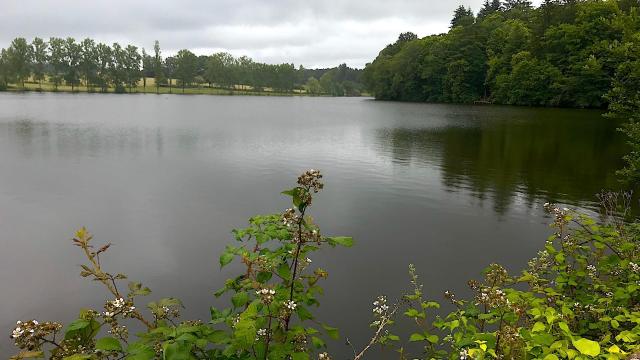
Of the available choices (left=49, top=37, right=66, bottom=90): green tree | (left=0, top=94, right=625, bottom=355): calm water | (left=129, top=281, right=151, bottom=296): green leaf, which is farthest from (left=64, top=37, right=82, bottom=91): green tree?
(left=129, top=281, right=151, bottom=296): green leaf

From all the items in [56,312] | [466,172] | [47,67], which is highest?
[47,67]

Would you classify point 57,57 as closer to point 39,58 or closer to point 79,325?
point 39,58

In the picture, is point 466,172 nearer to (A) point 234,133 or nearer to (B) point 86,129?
(A) point 234,133

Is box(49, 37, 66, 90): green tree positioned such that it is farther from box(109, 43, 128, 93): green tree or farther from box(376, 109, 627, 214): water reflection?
box(376, 109, 627, 214): water reflection

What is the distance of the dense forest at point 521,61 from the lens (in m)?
87.4

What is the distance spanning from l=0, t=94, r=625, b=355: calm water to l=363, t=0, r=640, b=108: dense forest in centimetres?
4999

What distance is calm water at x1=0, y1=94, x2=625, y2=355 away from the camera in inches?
469

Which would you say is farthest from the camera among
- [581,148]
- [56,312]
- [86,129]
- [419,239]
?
[86,129]

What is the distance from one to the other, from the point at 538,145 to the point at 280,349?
3907 cm

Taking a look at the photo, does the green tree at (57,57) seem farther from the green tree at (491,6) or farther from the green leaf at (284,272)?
the green leaf at (284,272)

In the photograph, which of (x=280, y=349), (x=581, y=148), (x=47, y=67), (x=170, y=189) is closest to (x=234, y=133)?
(x=170, y=189)

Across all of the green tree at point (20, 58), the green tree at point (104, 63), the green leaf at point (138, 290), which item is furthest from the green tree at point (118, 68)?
the green leaf at point (138, 290)

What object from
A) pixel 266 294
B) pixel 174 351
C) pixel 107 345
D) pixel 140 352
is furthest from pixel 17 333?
pixel 266 294

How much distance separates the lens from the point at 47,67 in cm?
18300
